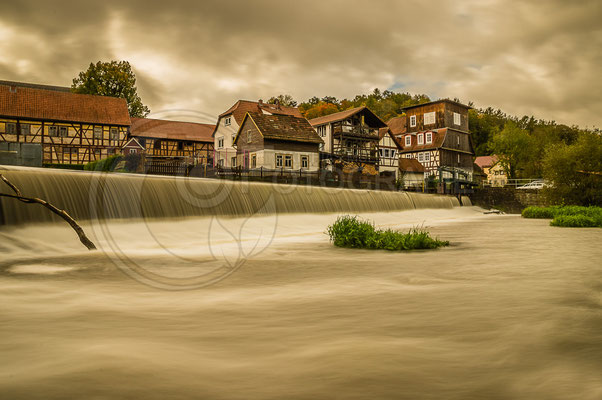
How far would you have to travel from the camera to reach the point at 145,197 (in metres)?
18.2

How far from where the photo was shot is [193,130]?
58.0 m

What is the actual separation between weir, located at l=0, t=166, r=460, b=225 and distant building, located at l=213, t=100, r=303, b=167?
23.5 metres

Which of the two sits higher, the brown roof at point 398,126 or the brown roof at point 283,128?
the brown roof at point 398,126

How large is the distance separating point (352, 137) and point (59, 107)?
108 ft

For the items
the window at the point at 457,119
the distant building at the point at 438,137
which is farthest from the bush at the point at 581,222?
the window at the point at 457,119

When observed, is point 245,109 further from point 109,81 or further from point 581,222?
point 581,222

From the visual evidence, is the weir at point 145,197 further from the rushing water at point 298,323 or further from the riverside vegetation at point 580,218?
the riverside vegetation at point 580,218

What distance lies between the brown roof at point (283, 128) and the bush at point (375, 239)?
29180mm

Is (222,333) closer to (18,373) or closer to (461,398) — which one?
(18,373)

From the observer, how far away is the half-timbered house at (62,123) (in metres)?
41.3

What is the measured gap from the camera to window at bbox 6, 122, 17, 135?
41.0 meters

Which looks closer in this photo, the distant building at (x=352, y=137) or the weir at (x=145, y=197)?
the weir at (x=145, y=197)

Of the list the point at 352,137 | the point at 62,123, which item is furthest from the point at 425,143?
the point at 62,123

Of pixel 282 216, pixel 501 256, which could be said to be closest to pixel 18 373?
pixel 501 256
